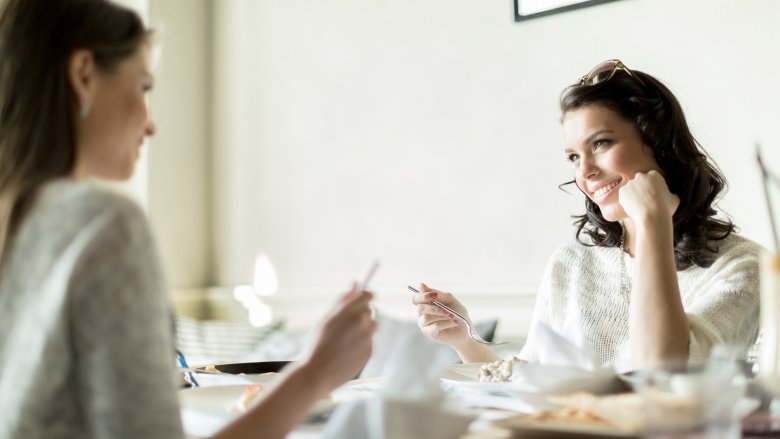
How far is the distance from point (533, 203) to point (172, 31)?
1.94m

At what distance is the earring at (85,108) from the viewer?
852 mm

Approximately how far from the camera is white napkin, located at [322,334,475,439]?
796 mm

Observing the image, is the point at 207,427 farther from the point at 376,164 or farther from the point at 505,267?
the point at 376,164

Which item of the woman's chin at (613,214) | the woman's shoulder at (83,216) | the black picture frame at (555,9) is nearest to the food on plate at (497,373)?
the woman's chin at (613,214)

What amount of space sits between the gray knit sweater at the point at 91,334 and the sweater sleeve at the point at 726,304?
3.45 ft

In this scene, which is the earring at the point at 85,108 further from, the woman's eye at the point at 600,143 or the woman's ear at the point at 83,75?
the woman's eye at the point at 600,143

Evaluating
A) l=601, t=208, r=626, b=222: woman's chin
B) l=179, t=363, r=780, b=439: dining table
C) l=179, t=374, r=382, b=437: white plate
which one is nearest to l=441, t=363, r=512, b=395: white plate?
l=179, t=363, r=780, b=439: dining table

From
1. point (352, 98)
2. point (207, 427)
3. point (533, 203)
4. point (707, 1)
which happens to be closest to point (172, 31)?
point (352, 98)

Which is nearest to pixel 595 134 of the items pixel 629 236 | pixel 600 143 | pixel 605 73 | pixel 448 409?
pixel 600 143

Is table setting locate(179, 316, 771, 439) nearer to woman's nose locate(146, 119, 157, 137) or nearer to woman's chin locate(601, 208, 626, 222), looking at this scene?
woman's nose locate(146, 119, 157, 137)

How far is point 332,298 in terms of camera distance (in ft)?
11.3

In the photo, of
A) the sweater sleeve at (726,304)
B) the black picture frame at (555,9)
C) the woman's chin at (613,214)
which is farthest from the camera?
the black picture frame at (555,9)

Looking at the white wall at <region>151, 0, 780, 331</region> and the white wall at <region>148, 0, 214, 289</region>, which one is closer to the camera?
the white wall at <region>151, 0, 780, 331</region>

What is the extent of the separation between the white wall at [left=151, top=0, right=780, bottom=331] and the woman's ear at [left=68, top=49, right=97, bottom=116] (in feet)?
6.95
